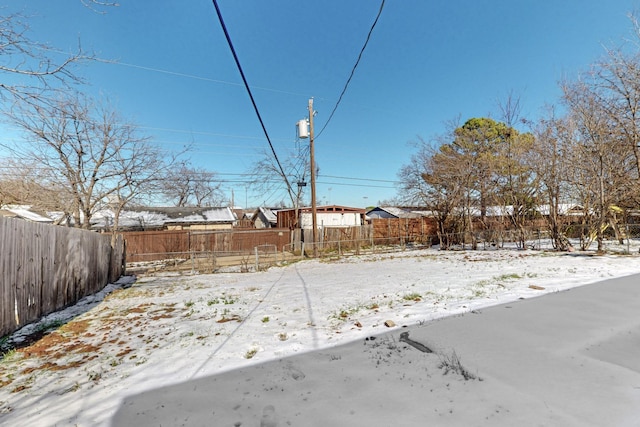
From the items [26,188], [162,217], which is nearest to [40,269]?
[26,188]

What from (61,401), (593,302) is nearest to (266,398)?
(61,401)

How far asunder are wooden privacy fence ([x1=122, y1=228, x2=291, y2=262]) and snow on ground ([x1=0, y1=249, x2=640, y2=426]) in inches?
447

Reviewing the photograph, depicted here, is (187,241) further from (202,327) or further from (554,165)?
(554,165)

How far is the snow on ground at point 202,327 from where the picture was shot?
110 inches

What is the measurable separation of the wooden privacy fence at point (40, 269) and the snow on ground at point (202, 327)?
1.04ft

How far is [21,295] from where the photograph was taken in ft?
16.0

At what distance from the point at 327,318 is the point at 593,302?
4.06 m

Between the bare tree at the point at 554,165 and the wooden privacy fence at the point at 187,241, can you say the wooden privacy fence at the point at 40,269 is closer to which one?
the wooden privacy fence at the point at 187,241

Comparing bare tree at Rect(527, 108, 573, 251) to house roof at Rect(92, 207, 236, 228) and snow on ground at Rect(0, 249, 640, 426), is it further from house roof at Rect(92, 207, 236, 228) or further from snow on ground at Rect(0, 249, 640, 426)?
house roof at Rect(92, 207, 236, 228)

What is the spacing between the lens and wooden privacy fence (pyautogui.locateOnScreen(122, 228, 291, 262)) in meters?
18.8

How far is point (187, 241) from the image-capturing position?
778 inches

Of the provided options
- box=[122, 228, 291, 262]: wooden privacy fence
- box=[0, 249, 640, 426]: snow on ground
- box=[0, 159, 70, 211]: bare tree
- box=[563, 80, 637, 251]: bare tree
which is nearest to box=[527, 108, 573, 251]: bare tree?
box=[563, 80, 637, 251]: bare tree

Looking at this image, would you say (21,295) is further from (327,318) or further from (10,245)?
(327,318)

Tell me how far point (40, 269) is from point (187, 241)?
48.6 ft
